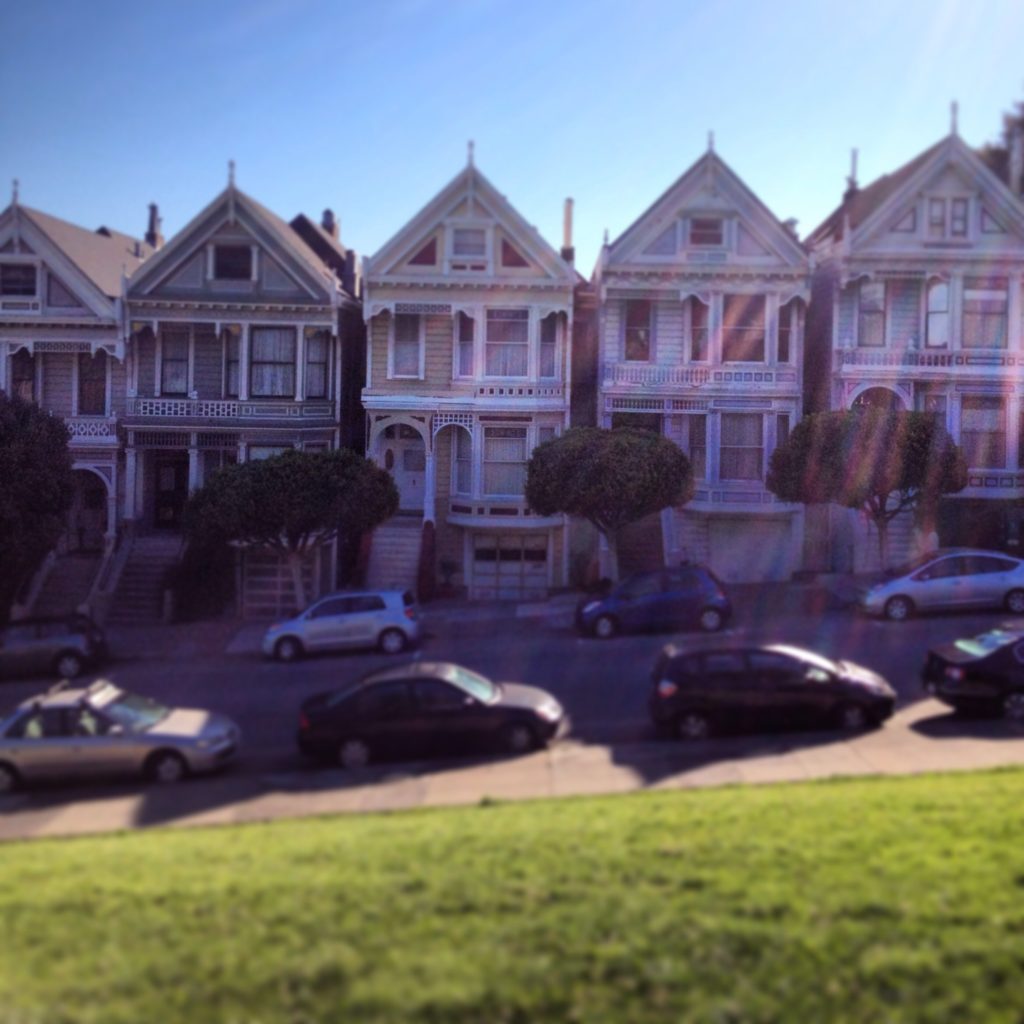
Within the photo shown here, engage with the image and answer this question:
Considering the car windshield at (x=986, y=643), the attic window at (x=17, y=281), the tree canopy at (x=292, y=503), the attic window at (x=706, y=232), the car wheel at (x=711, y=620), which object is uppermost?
the attic window at (x=706, y=232)

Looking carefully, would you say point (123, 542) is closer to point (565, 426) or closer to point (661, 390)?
point (565, 426)

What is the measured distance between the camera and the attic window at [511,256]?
1216 inches

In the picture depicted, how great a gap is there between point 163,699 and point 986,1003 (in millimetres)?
16107

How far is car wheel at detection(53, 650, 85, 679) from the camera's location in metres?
22.7

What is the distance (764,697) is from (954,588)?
10.3m

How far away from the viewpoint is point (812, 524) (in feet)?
102

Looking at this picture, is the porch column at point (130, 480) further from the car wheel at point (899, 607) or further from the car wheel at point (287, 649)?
the car wheel at point (899, 607)

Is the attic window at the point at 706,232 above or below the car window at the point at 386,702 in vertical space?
above

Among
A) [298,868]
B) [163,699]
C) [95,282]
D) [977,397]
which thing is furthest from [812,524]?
[298,868]

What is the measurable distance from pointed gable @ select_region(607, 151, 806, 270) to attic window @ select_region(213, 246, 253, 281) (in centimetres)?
1072

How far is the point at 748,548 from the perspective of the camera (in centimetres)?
3103

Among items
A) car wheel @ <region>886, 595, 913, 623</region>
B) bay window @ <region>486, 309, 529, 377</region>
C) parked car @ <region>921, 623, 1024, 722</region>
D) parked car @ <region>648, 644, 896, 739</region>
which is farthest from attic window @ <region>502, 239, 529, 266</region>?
parked car @ <region>921, 623, 1024, 722</region>

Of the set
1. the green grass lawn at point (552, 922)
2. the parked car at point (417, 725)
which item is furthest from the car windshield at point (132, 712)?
the green grass lawn at point (552, 922)

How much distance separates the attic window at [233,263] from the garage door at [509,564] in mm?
10497
